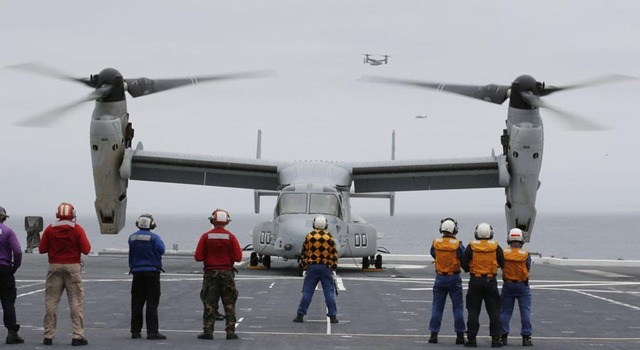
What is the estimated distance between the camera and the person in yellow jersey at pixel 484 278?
49.3 feet

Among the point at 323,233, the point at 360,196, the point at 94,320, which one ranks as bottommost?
the point at 94,320

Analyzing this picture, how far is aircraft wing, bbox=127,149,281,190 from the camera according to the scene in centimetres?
3525

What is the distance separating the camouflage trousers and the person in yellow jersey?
3469mm

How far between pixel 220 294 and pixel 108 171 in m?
19.0

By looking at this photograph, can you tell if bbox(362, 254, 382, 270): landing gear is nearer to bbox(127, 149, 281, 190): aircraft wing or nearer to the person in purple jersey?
bbox(127, 149, 281, 190): aircraft wing

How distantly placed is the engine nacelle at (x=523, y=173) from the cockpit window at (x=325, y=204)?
19.5 ft

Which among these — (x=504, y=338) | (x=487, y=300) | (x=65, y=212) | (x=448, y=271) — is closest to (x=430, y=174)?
(x=448, y=271)

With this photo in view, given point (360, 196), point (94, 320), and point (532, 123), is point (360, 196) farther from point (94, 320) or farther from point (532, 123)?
point (94, 320)

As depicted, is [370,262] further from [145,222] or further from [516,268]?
[145,222]

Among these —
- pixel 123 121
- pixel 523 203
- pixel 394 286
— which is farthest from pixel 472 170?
pixel 123 121

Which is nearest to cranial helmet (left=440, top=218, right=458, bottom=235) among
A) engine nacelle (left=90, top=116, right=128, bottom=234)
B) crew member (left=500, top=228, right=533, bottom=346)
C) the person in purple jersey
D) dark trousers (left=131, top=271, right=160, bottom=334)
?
crew member (left=500, top=228, right=533, bottom=346)

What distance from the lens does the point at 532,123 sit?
32.4m

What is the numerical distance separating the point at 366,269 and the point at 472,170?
5041 mm

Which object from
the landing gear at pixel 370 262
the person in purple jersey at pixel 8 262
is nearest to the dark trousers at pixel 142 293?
the person in purple jersey at pixel 8 262
